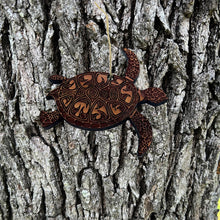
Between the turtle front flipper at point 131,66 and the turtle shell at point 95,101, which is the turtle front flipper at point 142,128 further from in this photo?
the turtle front flipper at point 131,66

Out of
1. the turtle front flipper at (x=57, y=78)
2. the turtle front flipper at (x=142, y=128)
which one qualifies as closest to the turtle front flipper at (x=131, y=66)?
the turtle front flipper at (x=142, y=128)

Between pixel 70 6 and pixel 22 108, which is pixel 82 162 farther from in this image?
pixel 70 6

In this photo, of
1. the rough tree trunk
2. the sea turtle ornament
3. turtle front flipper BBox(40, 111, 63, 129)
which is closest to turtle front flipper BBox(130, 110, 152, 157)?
the sea turtle ornament

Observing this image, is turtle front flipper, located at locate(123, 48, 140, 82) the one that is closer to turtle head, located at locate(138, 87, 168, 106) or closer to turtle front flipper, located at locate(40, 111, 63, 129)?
turtle head, located at locate(138, 87, 168, 106)

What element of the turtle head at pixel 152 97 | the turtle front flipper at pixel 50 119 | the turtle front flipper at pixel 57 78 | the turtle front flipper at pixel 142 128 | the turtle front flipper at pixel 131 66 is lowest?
the turtle front flipper at pixel 142 128

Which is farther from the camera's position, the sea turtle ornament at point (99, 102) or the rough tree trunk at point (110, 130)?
the rough tree trunk at point (110, 130)

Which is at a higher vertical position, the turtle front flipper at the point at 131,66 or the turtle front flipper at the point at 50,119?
the turtle front flipper at the point at 131,66

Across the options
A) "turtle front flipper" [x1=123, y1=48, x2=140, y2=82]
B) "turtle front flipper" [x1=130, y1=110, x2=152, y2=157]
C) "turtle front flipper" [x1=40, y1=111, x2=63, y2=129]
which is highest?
"turtle front flipper" [x1=123, y1=48, x2=140, y2=82]

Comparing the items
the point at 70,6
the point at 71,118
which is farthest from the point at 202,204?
the point at 70,6
